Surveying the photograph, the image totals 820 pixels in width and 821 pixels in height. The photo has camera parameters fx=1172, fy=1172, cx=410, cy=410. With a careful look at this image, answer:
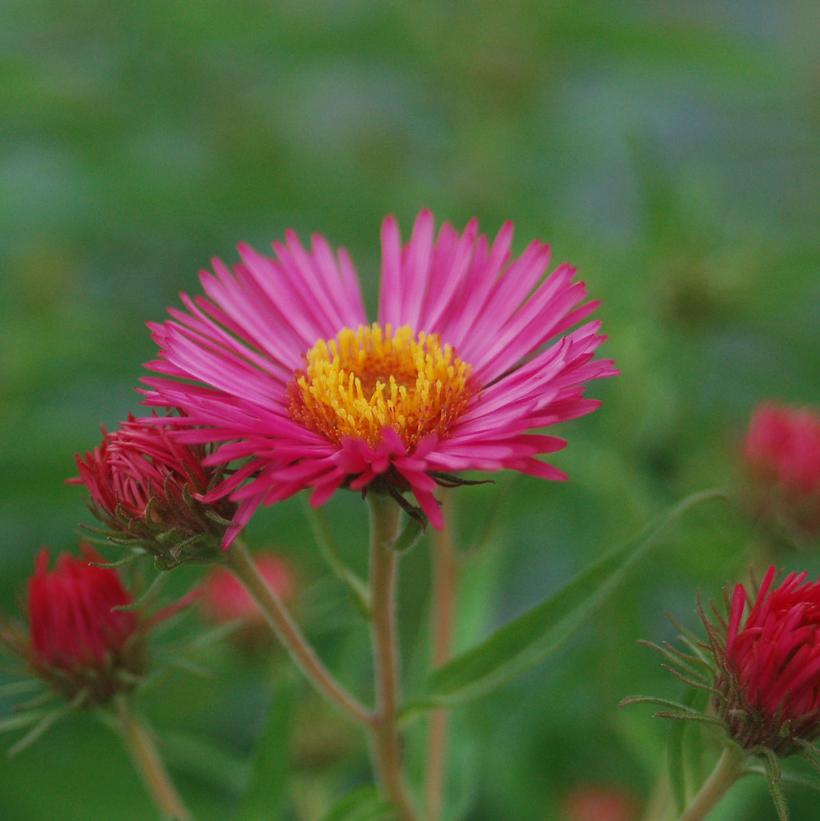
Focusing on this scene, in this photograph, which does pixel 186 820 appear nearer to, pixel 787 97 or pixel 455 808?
pixel 455 808

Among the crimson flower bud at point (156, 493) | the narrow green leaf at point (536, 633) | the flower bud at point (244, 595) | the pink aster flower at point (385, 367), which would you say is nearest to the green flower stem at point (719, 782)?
the narrow green leaf at point (536, 633)

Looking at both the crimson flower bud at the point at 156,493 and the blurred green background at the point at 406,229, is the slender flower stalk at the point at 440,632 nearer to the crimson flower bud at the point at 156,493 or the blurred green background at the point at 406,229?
the blurred green background at the point at 406,229

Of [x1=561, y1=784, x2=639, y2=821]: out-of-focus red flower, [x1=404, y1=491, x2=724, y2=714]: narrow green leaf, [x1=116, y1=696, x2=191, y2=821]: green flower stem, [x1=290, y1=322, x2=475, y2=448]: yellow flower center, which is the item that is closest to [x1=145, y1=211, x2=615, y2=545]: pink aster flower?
[x1=290, y1=322, x2=475, y2=448]: yellow flower center

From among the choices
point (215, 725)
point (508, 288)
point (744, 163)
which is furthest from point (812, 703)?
point (744, 163)

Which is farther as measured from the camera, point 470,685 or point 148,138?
point 148,138

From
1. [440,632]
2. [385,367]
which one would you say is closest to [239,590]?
[440,632]

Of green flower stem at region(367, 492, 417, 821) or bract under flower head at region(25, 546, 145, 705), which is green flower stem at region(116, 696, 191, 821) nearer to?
bract under flower head at region(25, 546, 145, 705)
